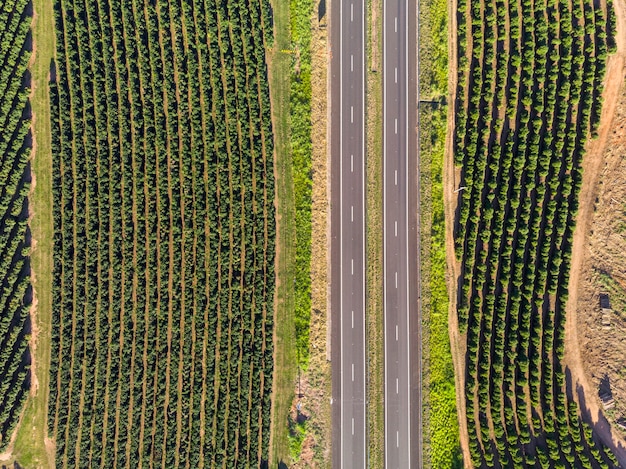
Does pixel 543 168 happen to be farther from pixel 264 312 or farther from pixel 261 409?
pixel 261 409

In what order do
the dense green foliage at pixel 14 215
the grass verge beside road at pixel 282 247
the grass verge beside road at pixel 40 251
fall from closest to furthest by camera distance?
the dense green foliage at pixel 14 215 → the grass verge beside road at pixel 40 251 → the grass verge beside road at pixel 282 247

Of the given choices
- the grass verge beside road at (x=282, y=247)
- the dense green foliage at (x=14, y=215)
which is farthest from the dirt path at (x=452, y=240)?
the dense green foliage at (x=14, y=215)

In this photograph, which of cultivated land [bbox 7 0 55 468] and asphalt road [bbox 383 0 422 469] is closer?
cultivated land [bbox 7 0 55 468]

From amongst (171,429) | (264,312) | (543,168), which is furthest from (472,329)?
(171,429)

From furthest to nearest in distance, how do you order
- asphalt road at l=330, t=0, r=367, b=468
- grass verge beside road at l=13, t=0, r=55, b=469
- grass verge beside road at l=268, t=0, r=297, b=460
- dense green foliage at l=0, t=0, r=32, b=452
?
asphalt road at l=330, t=0, r=367, b=468 → grass verge beside road at l=268, t=0, r=297, b=460 → grass verge beside road at l=13, t=0, r=55, b=469 → dense green foliage at l=0, t=0, r=32, b=452

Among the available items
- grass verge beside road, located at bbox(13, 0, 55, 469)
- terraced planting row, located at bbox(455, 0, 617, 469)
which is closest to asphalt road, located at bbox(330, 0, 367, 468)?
terraced planting row, located at bbox(455, 0, 617, 469)

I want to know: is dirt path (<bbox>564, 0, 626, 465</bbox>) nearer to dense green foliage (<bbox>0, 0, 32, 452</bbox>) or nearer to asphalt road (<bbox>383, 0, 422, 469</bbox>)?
asphalt road (<bbox>383, 0, 422, 469</bbox>)

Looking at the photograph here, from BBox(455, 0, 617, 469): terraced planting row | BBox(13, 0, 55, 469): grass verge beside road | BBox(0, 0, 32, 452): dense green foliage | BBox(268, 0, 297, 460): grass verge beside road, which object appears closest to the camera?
BBox(0, 0, 32, 452): dense green foliage

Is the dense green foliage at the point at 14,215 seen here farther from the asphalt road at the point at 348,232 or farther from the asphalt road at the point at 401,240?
the asphalt road at the point at 401,240

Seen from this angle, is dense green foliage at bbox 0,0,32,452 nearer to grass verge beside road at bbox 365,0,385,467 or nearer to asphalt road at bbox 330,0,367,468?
asphalt road at bbox 330,0,367,468
